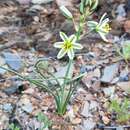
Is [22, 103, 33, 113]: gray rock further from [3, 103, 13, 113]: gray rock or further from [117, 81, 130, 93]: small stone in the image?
[117, 81, 130, 93]: small stone

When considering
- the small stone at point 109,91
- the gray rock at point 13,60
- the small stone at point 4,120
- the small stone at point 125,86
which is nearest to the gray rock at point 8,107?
the small stone at point 4,120

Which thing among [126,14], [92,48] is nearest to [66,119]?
[92,48]

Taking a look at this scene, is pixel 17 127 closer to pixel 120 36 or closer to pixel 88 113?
pixel 88 113

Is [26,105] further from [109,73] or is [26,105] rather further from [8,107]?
[109,73]

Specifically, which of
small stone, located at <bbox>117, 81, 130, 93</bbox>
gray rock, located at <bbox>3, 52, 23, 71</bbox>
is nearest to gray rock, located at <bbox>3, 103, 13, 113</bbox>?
gray rock, located at <bbox>3, 52, 23, 71</bbox>

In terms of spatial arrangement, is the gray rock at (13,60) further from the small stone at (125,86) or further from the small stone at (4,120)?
the small stone at (125,86)

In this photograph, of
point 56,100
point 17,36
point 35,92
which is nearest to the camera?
point 56,100

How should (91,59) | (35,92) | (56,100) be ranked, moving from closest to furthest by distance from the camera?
1. (56,100)
2. (35,92)
3. (91,59)
